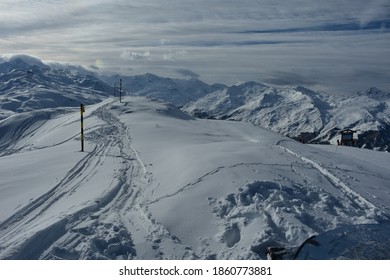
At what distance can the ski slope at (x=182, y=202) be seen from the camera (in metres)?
10.9

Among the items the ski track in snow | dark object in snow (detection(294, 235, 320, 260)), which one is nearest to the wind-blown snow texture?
the ski track in snow

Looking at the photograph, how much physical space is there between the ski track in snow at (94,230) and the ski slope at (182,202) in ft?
0.10

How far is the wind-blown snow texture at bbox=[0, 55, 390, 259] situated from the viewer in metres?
10.8

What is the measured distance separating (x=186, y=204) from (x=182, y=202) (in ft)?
0.86

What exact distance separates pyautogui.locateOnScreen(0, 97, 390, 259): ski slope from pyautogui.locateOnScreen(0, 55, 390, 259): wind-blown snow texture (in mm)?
34

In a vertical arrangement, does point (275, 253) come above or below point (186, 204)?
above

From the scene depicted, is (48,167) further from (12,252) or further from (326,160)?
(326,160)

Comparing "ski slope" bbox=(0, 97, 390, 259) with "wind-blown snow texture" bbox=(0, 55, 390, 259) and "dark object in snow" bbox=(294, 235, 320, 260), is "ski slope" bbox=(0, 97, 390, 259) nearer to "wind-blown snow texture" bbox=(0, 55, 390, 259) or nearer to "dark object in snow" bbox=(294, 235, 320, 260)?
"wind-blown snow texture" bbox=(0, 55, 390, 259)

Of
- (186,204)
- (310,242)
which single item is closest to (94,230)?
(186,204)

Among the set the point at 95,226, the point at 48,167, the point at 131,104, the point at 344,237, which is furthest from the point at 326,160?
the point at 131,104

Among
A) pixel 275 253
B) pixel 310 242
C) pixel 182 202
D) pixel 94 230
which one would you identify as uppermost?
pixel 310 242

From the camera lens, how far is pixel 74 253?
10383 millimetres

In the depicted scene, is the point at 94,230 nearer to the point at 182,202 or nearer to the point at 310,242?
the point at 182,202

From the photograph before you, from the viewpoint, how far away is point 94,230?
11680mm
